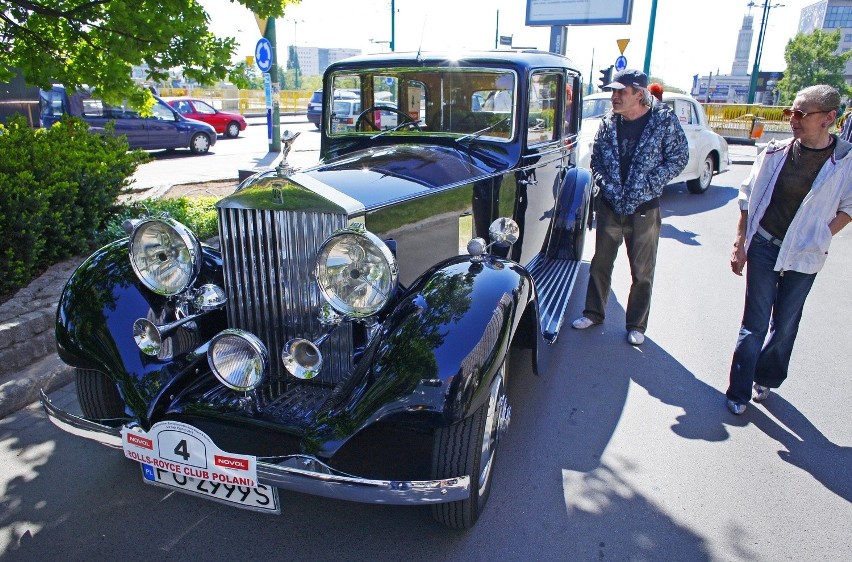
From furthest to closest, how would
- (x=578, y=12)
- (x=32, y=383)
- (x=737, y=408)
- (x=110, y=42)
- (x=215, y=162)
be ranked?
(x=578, y=12), (x=215, y=162), (x=110, y=42), (x=32, y=383), (x=737, y=408)

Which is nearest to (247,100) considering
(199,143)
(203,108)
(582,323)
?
(203,108)

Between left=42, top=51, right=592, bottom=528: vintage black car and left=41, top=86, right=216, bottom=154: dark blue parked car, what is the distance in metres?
11.0

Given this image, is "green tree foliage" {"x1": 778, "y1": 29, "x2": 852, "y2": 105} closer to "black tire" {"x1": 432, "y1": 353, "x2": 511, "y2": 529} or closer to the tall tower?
"black tire" {"x1": 432, "y1": 353, "x2": 511, "y2": 529}

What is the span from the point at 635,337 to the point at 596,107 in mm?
7082

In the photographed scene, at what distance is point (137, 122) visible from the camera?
13547 millimetres

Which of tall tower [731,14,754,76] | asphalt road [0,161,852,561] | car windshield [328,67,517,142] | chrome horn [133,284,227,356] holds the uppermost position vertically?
tall tower [731,14,754,76]

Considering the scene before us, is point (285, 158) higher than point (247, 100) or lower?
higher

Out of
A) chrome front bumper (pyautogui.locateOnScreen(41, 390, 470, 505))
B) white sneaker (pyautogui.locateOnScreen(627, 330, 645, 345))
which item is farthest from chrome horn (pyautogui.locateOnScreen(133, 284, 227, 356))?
white sneaker (pyautogui.locateOnScreen(627, 330, 645, 345))

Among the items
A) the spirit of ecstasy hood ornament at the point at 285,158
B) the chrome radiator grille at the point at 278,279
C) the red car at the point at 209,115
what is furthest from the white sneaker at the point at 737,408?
the red car at the point at 209,115

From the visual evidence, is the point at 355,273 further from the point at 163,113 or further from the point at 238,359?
the point at 163,113

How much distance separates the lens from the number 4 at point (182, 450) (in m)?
2.08

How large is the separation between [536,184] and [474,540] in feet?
8.41

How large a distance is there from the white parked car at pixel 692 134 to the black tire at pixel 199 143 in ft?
30.9

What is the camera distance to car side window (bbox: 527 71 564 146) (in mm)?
3951
